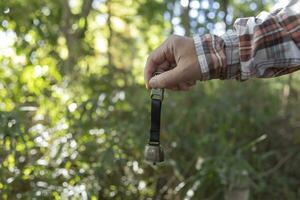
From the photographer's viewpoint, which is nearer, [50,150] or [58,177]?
[58,177]

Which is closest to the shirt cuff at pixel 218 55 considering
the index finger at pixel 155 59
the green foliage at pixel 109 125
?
the index finger at pixel 155 59

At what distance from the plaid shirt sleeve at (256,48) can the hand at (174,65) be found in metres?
0.02

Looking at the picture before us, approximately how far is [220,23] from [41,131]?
2136 millimetres

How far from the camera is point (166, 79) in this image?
152 centimetres

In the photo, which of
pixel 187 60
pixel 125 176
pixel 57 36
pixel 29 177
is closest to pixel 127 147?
pixel 125 176

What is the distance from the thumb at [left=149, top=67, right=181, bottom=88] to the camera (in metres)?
1.48

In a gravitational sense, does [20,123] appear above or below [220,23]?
below

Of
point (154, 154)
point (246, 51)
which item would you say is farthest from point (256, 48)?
point (154, 154)

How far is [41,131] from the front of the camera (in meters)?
2.96

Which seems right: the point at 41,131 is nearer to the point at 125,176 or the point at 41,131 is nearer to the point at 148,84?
the point at 125,176

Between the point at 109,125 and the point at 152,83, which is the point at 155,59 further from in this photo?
the point at 109,125

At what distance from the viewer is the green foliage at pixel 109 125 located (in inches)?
109

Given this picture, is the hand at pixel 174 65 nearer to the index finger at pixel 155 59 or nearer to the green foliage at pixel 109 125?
the index finger at pixel 155 59

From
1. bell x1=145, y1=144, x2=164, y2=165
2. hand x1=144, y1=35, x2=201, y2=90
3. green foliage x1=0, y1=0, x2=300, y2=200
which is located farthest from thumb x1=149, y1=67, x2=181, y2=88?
green foliage x1=0, y1=0, x2=300, y2=200
